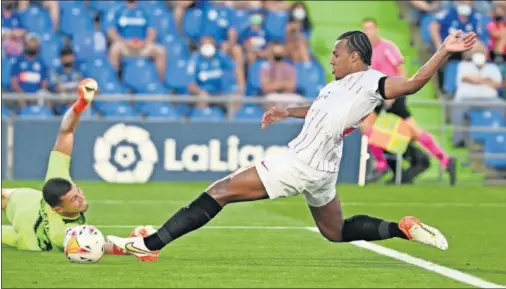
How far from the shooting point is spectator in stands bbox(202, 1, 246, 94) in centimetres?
2152

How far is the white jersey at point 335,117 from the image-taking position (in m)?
9.11

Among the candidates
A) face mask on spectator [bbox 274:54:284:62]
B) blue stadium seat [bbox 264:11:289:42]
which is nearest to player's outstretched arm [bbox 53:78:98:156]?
face mask on spectator [bbox 274:54:284:62]

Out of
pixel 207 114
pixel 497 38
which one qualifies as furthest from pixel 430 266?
pixel 497 38

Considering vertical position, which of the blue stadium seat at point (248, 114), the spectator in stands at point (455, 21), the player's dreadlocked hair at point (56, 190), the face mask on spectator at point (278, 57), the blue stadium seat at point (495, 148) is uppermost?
the spectator in stands at point (455, 21)

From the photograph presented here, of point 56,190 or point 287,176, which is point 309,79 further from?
point 287,176

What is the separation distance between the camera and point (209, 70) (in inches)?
830

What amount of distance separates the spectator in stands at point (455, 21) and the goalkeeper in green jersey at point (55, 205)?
1309 cm

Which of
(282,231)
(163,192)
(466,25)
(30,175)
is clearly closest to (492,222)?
(282,231)

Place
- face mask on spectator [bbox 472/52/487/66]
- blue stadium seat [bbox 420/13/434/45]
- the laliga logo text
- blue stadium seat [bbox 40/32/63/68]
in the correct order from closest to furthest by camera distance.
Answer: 1. the laliga logo text
2. blue stadium seat [bbox 40/32/63/68]
3. face mask on spectator [bbox 472/52/487/66]
4. blue stadium seat [bbox 420/13/434/45]

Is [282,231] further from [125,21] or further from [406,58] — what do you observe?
[406,58]

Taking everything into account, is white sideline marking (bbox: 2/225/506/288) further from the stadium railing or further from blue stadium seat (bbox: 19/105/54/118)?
blue stadium seat (bbox: 19/105/54/118)

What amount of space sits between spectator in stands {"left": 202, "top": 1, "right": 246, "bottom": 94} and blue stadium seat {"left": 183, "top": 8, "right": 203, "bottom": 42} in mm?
104

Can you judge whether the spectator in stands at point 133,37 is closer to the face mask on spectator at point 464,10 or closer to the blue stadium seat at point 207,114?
the blue stadium seat at point 207,114

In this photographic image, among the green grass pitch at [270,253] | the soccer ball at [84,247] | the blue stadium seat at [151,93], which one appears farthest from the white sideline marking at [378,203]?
the soccer ball at [84,247]
